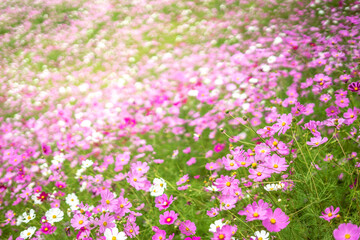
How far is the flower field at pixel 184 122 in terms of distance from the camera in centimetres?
131

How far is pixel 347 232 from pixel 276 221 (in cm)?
21

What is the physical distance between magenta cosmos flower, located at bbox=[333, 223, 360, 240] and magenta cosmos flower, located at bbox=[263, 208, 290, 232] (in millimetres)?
148

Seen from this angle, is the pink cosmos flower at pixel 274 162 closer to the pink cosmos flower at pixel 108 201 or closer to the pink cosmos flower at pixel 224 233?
the pink cosmos flower at pixel 224 233

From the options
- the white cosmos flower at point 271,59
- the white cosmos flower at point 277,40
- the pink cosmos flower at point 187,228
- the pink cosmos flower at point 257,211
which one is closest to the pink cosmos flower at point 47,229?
the pink cosmos flower at point 187,228

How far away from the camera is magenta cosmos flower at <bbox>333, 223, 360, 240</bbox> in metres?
0.88

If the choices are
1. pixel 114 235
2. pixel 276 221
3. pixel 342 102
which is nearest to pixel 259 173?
pixel 276 221

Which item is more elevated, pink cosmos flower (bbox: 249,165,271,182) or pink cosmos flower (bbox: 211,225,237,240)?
pink cosmos flower (bbox: 249,165,271,182)

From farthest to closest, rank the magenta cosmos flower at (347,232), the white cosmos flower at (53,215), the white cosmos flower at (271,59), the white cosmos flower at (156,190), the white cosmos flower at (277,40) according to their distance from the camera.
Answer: the white cosmos flower at (277,40), the white cosmos flower at (271,59), the white cosmos flower at (53,215), the white cosmos flower at (156,190), the magenta cosmos flower at (347,232)

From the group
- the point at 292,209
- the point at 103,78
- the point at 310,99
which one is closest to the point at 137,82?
the point at 103,78

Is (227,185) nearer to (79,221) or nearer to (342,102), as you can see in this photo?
(79,221)

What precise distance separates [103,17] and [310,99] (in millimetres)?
4805

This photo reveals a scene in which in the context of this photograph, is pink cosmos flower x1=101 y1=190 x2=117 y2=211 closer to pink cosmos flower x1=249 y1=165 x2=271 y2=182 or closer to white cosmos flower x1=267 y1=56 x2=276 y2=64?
pink cosmos flower x1=249 y1=165 x2=271 y2=182

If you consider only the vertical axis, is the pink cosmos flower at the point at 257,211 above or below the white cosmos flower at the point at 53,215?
above

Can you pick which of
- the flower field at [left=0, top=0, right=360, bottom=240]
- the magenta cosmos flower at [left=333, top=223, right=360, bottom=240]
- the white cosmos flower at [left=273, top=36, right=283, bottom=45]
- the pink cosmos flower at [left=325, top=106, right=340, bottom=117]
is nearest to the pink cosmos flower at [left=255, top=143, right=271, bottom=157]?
the flower field at [left=0, top=0, right=360, bottom=240]
